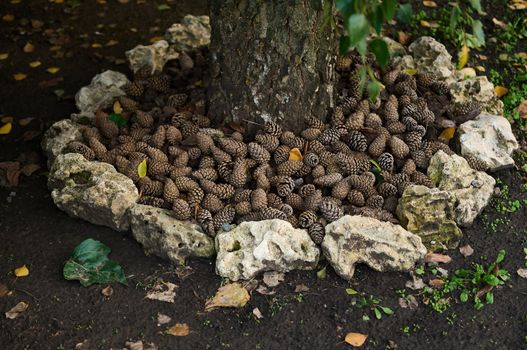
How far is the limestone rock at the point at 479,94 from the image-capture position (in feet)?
13.0

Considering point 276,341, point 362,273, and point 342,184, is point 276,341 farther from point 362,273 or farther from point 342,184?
point 342,184

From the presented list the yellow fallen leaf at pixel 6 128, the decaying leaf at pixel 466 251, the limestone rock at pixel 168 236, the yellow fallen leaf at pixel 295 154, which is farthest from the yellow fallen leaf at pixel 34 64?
the decaying leaf at pixel 466 251

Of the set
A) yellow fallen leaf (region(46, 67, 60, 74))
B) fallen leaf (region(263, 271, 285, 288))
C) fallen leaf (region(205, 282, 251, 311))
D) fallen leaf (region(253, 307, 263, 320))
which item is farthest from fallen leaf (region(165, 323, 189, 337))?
yellow fallen leaf (region(46, 67, 60, 74))

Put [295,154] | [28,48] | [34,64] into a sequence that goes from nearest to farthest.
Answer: [295,154], [34,64], [28,48]

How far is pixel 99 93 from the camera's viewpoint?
4.05 m

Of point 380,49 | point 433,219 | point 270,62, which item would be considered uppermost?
point 380,49

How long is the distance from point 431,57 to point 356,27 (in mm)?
2861

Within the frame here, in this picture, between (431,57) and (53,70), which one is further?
(53,70)

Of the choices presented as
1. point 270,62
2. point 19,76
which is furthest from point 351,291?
point 19,76

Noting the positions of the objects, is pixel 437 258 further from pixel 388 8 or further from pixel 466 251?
pixel 388 8

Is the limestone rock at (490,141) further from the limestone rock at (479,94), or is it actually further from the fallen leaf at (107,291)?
the fallen leaf at (107,291)

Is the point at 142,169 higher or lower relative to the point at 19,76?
higher

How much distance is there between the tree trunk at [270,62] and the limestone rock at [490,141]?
80 cm

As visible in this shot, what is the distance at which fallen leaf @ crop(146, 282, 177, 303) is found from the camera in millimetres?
→ 2979
